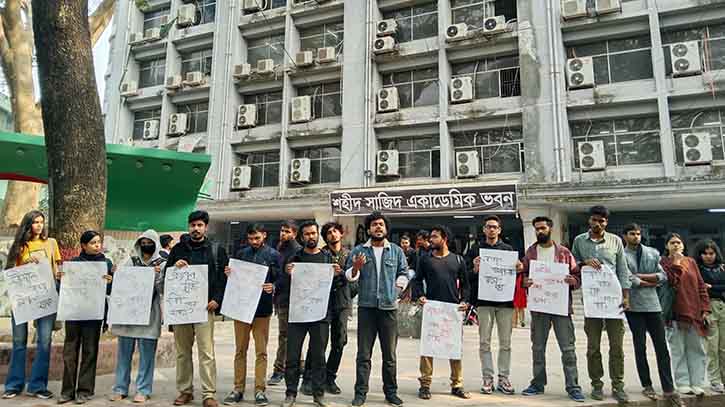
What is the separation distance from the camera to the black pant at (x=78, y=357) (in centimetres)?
425

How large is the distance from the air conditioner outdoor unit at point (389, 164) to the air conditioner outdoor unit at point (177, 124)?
9169 mm

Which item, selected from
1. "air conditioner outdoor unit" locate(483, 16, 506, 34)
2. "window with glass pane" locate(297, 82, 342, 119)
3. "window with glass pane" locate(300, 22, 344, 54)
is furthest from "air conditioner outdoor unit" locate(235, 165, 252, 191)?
"air conditioner outdoor unit" locate(483, 16, 506, 34)

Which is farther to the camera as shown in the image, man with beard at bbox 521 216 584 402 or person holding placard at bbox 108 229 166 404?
man with beard at bbox 521 216 584 402

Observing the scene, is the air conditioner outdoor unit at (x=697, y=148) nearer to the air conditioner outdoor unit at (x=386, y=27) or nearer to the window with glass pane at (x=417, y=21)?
the window with glass pane at (x=417, y=21)

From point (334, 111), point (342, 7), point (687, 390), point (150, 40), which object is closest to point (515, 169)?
point (334, 111)

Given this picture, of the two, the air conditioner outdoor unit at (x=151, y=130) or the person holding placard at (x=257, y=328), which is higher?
the air conditioner outdoor unit at (x=151, y=130)

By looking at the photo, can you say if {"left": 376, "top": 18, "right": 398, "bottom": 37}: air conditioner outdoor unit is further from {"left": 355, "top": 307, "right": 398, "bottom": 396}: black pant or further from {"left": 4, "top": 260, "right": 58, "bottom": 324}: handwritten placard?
{"left": 4, "top": 260, "right": 58, "bottom": 324}: handwritten placard

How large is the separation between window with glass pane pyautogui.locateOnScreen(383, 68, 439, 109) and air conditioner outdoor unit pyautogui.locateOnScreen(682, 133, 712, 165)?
7.54m

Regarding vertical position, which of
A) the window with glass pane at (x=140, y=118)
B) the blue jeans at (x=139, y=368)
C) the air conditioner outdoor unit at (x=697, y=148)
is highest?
the window with glass pane at (x=140, y=118)

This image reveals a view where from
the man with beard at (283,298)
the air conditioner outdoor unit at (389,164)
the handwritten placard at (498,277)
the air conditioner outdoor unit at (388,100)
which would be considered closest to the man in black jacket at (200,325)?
the man with beard at (283,298)

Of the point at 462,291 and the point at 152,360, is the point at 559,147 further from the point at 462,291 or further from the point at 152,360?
the point at 152,360

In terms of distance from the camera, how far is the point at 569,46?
15.1m

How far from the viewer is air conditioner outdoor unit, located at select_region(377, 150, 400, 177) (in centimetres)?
1622

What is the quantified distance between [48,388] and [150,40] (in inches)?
796
